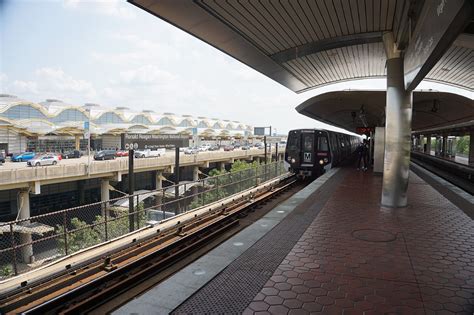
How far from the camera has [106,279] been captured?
487cm

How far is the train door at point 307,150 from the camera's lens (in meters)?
17.5

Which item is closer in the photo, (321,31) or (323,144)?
(321,31)

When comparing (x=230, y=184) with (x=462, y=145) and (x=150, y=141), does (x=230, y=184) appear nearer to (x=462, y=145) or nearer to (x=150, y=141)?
(x=150, y=141)

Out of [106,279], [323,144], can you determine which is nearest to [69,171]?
[323,144]

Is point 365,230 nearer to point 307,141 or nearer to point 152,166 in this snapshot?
point 307,141

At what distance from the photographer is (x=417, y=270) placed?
4.64 metres

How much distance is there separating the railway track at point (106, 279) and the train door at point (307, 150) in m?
11.0

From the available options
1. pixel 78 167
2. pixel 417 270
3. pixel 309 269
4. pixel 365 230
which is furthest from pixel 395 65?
pixel 78 167

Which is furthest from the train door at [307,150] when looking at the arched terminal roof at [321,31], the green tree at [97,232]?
the green tree at [97,232]

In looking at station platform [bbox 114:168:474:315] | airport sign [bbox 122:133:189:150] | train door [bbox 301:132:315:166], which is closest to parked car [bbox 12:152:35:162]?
airport sign [bbox 122:133:189:150]

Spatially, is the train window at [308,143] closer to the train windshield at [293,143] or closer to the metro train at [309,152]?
the metro train at [309,152]

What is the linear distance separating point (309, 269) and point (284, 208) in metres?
4.01

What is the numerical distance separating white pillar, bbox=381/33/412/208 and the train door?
8445 mm

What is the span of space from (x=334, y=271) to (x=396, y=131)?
5.52 metres
